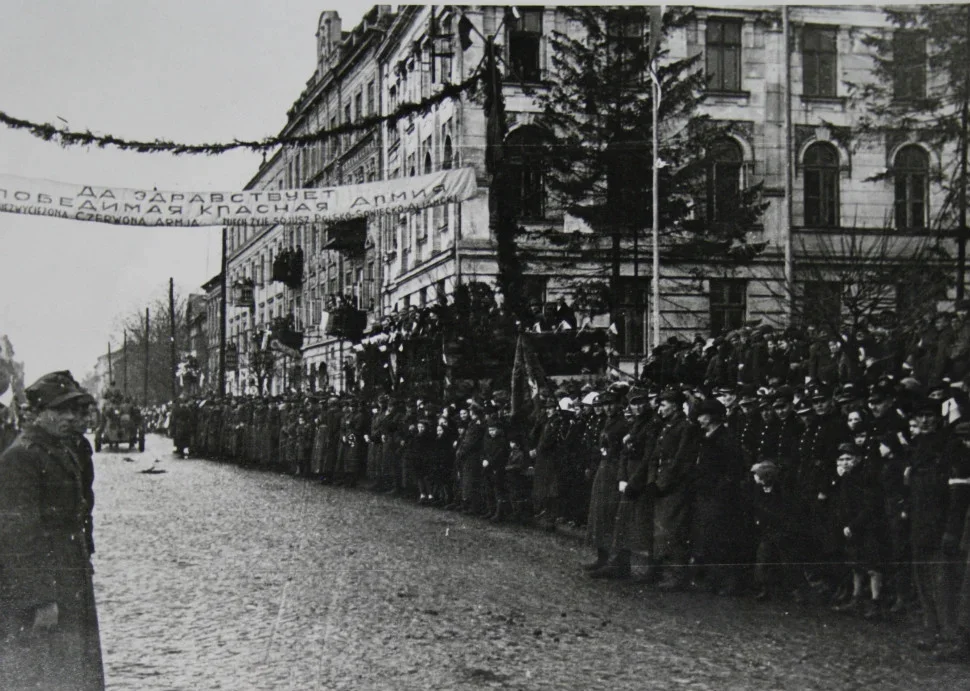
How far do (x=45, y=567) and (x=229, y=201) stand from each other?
4523 millimetres

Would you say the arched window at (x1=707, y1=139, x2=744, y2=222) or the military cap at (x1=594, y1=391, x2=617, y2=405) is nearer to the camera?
the military cap at (x1=594, y1=391, x2=617, y2=405)

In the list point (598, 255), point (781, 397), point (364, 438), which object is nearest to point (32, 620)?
point (781, 397)

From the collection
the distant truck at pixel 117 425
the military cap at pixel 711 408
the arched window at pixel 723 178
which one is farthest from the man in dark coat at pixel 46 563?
the distant truck at pixel 117 425

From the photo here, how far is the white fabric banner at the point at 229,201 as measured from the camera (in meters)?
7.65

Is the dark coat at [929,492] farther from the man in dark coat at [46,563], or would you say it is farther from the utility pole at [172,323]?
the utility pole at [172,323]

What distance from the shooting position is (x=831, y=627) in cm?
645

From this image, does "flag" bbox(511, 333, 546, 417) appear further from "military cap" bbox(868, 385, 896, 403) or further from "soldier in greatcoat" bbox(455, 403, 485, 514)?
"military cap" bbox(868, 385, 896, 403)

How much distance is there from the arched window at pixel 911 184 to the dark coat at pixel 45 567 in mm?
6943

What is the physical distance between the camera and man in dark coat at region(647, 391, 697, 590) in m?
7.71

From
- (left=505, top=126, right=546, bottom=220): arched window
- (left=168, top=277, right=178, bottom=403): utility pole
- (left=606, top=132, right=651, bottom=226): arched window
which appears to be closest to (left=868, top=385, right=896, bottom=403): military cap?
(left=606, top=132, right=651, bottom=226): arched window

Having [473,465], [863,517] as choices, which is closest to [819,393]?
[863,517]

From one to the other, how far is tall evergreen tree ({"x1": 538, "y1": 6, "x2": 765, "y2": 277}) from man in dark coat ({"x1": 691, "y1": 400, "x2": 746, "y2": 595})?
2.22 metres

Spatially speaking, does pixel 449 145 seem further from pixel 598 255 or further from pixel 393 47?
pixel 598 255

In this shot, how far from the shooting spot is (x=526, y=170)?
9.49 metres
